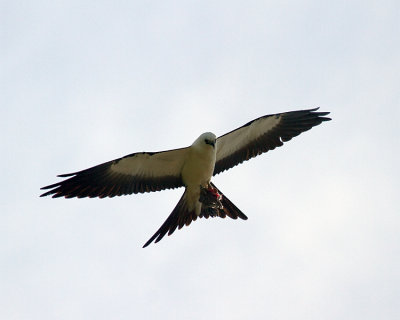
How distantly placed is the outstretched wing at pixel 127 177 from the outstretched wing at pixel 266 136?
2.56 ft

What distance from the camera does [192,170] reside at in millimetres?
12805

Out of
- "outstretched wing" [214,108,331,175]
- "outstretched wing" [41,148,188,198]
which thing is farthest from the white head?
"outstretched wing" [214,108,331,175]

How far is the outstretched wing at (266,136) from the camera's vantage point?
43.5 ft

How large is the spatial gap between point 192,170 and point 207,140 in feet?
1.87

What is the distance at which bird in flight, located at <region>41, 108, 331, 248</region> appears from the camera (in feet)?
41.2

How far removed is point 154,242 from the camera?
12555 mm

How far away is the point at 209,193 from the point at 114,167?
4.93 ft

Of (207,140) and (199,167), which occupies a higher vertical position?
(207,140)

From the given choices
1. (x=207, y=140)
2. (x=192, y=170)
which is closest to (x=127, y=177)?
(x=192, y=170)

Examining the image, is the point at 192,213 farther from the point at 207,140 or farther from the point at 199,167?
the point at 207,140

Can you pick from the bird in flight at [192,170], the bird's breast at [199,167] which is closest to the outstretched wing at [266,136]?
the bird in flight at [192,170]

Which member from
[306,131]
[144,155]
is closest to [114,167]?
[144,155]

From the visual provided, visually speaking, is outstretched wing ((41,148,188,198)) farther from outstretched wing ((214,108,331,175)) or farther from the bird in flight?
outstretched wing ((214,108,331,175))

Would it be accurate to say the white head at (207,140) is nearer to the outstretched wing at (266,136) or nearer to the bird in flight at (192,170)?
the bird in flight at (192,170)
